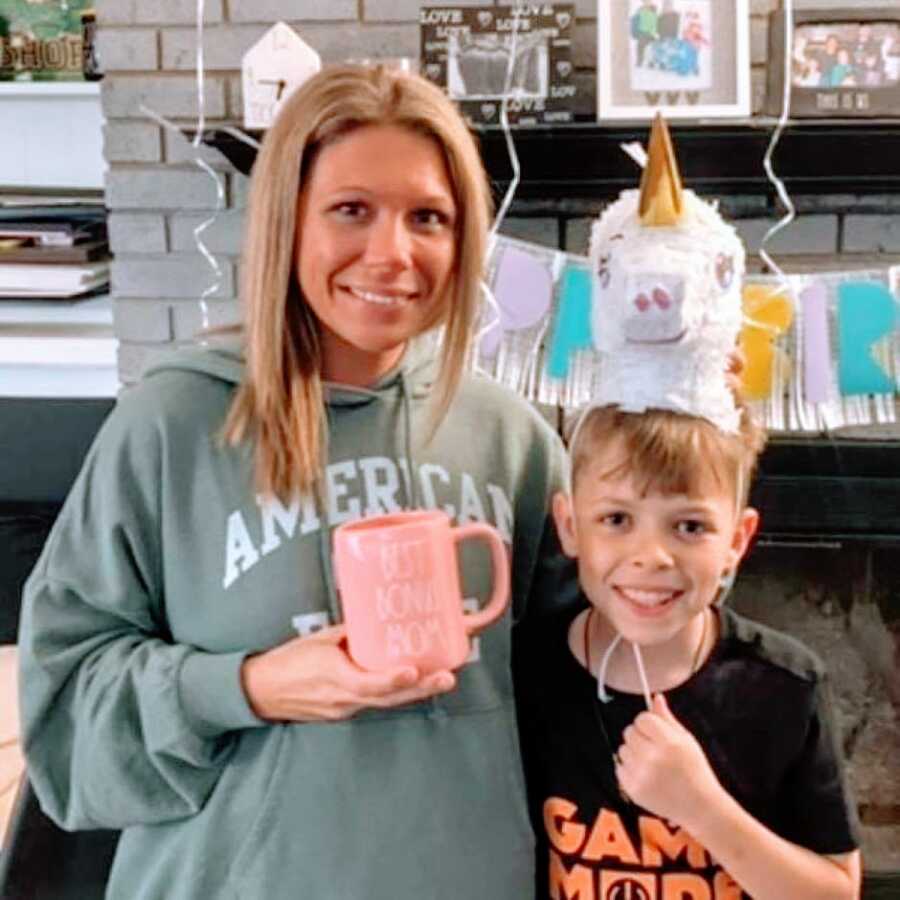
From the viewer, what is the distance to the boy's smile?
3.55 feet

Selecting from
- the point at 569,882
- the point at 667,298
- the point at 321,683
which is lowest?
the point at 569,882

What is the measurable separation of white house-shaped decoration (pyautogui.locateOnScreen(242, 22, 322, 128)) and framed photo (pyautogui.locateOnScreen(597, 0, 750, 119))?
43 cm

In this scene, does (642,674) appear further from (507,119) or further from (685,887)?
(507,119)

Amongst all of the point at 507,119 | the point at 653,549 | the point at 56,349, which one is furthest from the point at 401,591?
the point at 56,349

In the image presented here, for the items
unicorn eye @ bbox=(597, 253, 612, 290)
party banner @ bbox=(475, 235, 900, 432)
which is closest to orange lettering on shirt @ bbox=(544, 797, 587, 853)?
unicorn eye @ bbox=(597, 253, 612, 290)

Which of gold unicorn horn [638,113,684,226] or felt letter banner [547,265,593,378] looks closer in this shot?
gold unicorn horn [638,113,684,226]

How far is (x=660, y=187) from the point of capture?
107cm

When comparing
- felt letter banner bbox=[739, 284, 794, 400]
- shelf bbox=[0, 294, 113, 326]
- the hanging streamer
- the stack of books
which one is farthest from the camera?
shelf bbox=[0, 294, 113, 326]

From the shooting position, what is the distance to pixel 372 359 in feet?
3.85

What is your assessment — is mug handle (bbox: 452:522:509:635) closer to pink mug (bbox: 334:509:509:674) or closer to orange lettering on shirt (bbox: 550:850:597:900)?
pink mug (bbox: 334:509:509:674)

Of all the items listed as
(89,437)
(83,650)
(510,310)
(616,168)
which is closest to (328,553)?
(83,650)

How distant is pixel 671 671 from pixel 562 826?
0.53 ft

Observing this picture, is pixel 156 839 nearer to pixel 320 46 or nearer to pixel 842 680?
pixel 320 46

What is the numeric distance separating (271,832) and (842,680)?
1.49 meters
